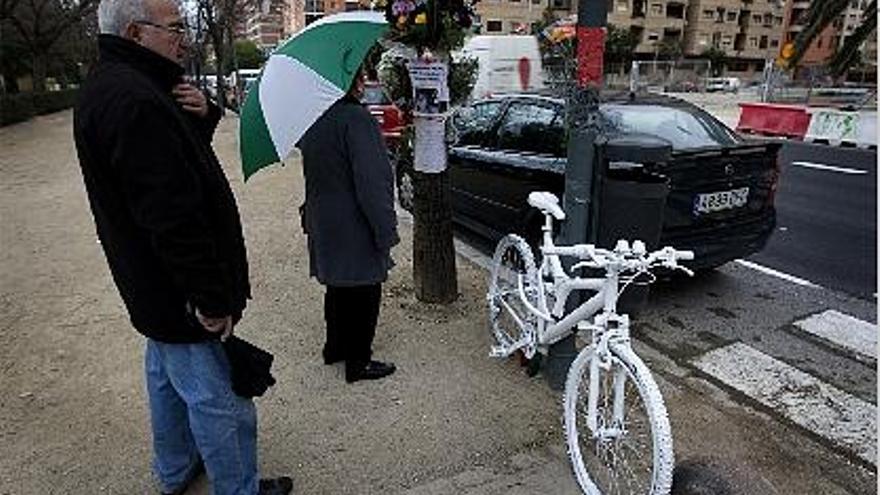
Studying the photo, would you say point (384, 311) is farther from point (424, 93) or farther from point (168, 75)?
point (168, 75)

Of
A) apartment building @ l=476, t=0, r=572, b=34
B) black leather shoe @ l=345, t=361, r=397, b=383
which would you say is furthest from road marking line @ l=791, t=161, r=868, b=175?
apartment building @ l=476, t=0, r=572, b=34

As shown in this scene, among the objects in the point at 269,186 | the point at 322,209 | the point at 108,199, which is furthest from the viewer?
the point at 269,186

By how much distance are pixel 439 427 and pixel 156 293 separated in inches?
61.7

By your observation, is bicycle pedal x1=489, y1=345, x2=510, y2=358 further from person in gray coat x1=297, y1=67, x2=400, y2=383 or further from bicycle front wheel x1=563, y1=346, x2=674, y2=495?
bicycle front wheel x1=563, y1=346, x2=674, y2=495

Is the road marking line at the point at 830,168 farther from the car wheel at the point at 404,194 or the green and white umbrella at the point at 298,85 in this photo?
the green and white umbrella at the point at 298,85

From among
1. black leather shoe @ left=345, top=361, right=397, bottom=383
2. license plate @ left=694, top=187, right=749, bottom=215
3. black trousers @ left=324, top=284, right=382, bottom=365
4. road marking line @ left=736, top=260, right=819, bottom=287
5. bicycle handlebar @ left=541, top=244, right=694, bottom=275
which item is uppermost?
bicycle handlebar @ left=541, top=244, right=694, bottom=275

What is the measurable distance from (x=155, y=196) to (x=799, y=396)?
3474 millimetres

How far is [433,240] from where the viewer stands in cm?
473

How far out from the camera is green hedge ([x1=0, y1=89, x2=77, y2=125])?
22922 mm

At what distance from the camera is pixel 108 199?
224 cm

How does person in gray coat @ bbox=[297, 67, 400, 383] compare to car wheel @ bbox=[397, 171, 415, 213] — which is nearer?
person in gray coat @ bbox=[297, 67, 400, 383]

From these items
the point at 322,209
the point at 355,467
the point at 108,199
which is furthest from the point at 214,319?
the point at 322,209

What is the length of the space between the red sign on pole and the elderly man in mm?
1688

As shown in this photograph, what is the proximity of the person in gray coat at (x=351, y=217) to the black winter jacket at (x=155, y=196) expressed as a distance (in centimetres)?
106
